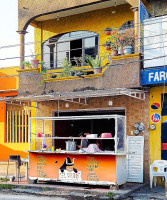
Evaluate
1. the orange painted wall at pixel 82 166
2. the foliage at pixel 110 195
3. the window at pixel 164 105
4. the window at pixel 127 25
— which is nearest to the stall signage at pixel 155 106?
the window at pixel 164 105

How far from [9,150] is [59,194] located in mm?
8564

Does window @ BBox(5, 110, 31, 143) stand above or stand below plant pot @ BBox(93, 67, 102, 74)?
below

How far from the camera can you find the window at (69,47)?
681 inches

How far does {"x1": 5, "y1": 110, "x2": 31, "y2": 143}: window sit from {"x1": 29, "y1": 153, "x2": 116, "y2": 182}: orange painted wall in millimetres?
6272

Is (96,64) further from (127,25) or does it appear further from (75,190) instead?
(75,190)

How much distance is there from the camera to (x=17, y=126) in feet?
67.8

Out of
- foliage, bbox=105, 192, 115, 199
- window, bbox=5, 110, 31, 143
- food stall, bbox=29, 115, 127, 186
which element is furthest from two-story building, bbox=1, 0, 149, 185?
window, bbox=5, 110, 31, 143

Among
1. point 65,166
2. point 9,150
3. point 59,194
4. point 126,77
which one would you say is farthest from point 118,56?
point 9,150

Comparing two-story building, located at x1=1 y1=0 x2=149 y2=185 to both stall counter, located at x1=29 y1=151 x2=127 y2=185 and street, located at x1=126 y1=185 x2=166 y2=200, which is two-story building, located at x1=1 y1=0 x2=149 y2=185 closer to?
stall counter, located at x1=29 y1=151 x2=127 y2=185

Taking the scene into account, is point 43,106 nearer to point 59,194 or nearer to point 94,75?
point 94,75

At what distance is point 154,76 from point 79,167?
4229mm

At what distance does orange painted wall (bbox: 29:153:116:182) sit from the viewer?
12750mm

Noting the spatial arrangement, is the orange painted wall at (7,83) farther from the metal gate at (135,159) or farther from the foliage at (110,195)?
the foliage at (110,195)

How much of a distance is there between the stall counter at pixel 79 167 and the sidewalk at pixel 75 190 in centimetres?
27
